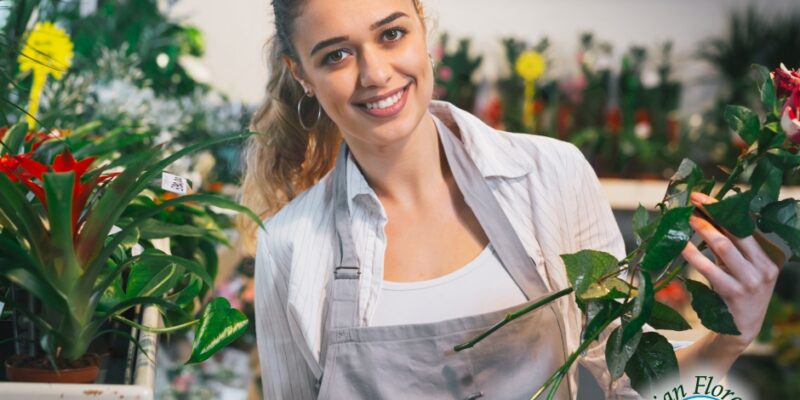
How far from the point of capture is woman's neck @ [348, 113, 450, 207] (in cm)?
178

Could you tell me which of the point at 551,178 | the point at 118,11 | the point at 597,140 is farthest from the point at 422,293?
the point at 597,140

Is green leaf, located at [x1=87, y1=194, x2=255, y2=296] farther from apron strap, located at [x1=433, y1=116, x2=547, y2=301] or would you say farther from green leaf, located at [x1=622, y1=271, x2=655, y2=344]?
apron strap, located at [x1=433, y1=116, x2=547, y2=301]

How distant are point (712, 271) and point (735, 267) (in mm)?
29

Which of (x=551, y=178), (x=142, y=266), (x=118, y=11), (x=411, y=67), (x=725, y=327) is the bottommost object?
(x=725, y=327)

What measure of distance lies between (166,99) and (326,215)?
109 cm

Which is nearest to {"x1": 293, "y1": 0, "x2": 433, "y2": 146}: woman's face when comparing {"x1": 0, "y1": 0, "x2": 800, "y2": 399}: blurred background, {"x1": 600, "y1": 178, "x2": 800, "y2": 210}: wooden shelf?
{"x1": 0, "y1": 0, "x2": 800, "y2": 399}: blurred background

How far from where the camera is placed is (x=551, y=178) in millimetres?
1742

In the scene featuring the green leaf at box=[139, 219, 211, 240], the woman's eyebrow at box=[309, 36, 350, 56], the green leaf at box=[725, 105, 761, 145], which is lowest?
the green leaf at box=[139, 219, 211, 240]

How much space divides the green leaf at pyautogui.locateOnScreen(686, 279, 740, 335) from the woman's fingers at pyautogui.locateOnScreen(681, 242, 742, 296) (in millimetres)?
20

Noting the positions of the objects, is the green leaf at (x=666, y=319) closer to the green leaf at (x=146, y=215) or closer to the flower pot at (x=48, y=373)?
the green leaf at (x=146, y=215)

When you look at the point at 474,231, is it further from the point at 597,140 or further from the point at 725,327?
the point at 597,140

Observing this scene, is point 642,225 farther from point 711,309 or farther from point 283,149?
point 283,149

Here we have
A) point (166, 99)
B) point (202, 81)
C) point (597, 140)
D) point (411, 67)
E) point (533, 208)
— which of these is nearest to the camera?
point (411, 67)

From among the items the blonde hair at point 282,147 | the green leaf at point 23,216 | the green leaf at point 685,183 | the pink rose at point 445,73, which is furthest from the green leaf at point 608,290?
the pink rose at point 445,73
